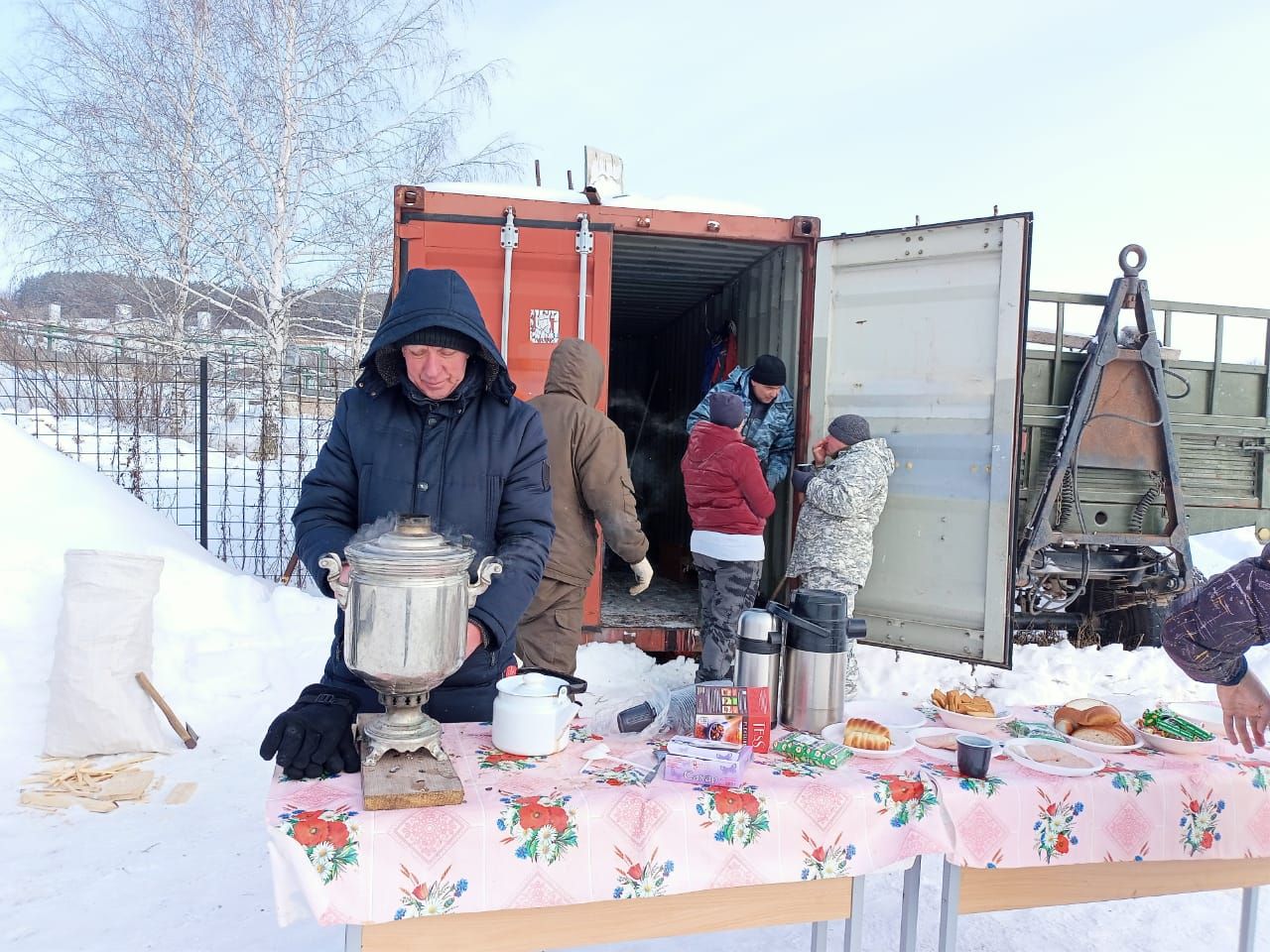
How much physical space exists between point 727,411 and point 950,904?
2983 millimetres

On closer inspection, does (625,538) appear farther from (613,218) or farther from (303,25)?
(303,25)

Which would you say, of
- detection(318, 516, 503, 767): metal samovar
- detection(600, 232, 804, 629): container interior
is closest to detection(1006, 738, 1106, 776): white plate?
detection(318, 516, 503, 767): metal samovar

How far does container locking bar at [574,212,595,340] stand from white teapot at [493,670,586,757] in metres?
3.45

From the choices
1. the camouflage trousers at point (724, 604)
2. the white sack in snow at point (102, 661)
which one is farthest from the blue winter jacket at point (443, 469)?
the white sack in snow at point (102, 661)

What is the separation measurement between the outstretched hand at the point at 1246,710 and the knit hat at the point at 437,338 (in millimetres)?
2138

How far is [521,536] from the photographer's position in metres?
2.32

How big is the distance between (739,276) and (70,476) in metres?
5.43

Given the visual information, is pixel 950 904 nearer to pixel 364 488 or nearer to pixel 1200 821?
pixel 1200 821

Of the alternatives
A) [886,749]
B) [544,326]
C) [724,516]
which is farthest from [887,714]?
[544,326]

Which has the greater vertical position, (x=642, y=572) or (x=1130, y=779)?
(x=642, y=572)

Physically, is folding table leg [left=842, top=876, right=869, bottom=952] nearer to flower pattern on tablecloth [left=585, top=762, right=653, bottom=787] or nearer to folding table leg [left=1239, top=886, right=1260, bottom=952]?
flower pattern on tablecloth [left=585, top=762, right=653, bottom=787]

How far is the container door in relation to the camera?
4734 mm

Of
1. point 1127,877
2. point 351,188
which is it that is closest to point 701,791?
point 1127,877

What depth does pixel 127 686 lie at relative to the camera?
4332mm
